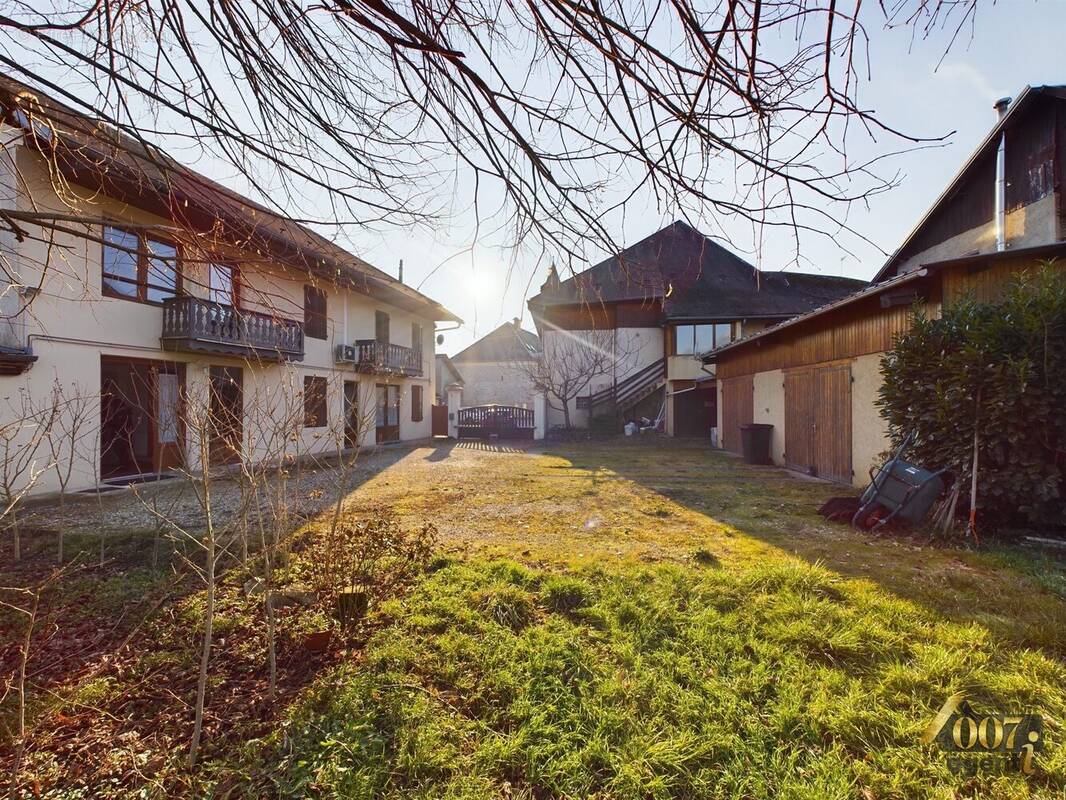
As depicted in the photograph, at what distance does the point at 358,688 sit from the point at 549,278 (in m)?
2.54

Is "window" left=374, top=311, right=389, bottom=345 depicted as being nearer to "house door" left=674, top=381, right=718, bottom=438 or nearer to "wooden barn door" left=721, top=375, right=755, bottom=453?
"wooden barn door" left=721, top=375, right=755, bottom=453

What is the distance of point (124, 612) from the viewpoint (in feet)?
11.4

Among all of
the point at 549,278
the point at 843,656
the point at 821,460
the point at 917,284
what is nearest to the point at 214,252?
the point at 549,278

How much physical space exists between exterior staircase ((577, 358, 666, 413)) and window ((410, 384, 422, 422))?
295 inches

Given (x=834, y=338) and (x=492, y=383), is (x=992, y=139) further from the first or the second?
(x=492, y=383)

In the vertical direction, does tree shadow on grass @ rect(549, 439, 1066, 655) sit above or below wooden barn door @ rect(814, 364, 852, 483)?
below

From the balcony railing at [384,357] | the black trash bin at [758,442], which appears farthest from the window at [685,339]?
the balcony railing at [384,357]

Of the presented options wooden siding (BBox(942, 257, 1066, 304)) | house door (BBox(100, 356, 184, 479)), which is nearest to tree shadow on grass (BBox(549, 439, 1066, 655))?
wooden siding (BBox(942, 257, 1066, 304))

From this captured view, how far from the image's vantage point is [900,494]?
17.9 ft

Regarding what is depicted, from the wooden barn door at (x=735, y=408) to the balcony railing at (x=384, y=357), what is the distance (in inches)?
436

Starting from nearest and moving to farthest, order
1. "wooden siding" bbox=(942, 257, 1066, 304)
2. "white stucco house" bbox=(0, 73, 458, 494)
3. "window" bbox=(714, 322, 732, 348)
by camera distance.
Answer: "white stucco house" bbox=(0, 73, 458, 494), "wooden siding" bbox=(942, 257, 1066, 304), "window" bbox=(714, 322, 732, 348)

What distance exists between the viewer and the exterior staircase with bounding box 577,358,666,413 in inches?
832

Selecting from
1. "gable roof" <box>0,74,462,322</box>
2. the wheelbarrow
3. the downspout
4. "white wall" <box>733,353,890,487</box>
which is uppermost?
the downspout

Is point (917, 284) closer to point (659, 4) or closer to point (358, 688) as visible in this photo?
point (659, 4)
